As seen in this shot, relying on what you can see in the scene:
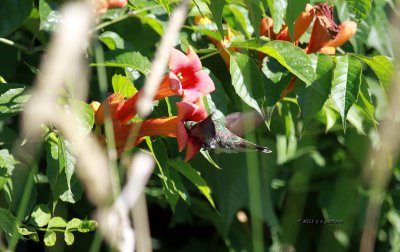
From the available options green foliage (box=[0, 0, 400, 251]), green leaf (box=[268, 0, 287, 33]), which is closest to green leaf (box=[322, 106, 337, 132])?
green foliage (box=[0, 0, 400, 251])

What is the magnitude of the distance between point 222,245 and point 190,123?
2.23m

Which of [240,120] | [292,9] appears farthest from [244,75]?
[292,9]

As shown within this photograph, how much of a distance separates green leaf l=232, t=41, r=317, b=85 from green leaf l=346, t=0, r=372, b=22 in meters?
0.21

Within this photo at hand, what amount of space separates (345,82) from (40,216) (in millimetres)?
1045

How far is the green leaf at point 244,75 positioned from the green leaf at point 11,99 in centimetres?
64

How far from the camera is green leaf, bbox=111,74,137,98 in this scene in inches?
92.8

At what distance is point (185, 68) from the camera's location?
2.26 meters

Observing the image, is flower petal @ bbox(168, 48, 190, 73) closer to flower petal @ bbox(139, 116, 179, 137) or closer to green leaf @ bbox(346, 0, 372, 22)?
Answer: flower petal @ bbox(139, 116, 179, 137)

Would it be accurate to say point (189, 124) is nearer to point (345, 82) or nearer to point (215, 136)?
point (215, 136)

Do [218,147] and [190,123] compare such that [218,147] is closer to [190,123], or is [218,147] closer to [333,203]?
[190,123]

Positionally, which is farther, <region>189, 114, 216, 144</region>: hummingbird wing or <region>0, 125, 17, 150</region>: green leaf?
<region>0, 125, 17, 150</region>: green leaf

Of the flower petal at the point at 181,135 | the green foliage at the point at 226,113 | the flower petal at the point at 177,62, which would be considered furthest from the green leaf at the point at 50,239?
the flower petal at the point at 177,62

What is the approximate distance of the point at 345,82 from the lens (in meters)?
2.57

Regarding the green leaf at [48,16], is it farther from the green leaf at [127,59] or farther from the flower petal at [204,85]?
the flower petal at [204,85]
